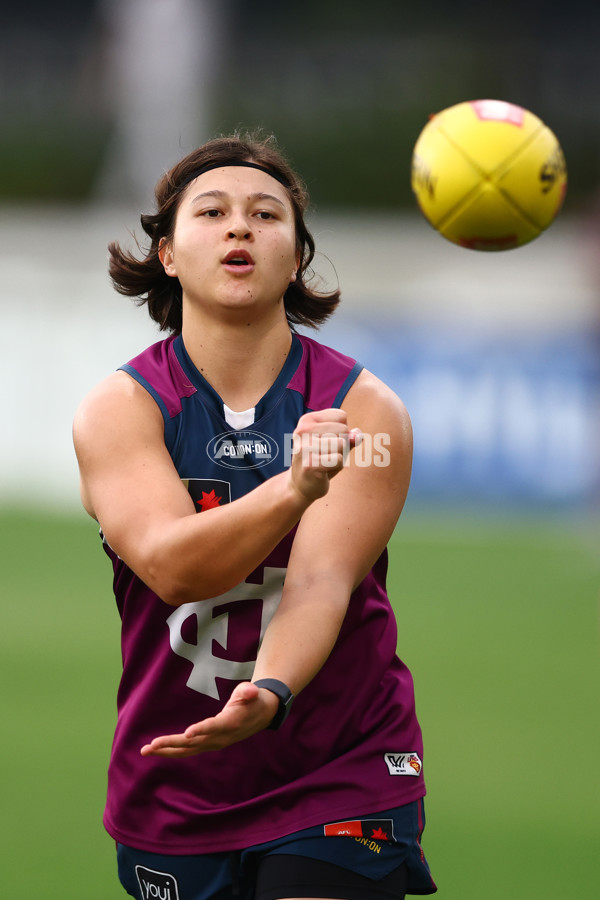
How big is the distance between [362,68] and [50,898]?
726 inches

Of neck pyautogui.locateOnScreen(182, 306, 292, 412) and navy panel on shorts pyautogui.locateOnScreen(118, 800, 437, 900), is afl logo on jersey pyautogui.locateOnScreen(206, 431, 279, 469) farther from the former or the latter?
navy panel on shorts pyautogui.locateOnScreen(118, 800, 437, 900)

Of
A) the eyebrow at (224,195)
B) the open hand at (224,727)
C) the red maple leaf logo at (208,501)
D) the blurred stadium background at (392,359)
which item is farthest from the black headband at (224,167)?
the open hand at (224,727)

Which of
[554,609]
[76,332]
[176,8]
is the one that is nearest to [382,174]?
[176,8]

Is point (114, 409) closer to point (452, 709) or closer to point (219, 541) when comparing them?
point (219, 541)

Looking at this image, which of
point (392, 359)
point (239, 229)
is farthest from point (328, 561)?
point (392, 359)

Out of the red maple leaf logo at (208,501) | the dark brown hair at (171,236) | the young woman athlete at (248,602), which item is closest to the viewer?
the young woman athlete at (248,602)

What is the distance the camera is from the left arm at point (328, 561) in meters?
2.70

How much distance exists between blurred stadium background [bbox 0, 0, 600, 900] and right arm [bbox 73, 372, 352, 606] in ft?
5.96

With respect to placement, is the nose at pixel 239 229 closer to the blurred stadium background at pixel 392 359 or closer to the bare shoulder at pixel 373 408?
the bare shoulder at pixel 373 408

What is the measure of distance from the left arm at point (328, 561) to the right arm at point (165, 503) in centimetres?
18

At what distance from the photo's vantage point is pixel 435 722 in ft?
25.4

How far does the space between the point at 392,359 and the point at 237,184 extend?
1199cm

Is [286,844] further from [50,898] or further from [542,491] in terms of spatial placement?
[542,491]

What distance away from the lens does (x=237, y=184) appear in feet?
10.7
